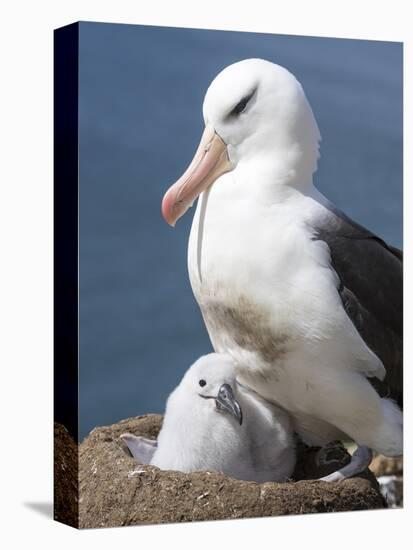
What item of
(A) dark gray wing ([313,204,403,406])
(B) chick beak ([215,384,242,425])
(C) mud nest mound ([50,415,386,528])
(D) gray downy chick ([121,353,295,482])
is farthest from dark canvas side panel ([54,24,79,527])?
(A) dark gray wing ([313,204,403,406])

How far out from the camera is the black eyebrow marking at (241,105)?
707 centimetres

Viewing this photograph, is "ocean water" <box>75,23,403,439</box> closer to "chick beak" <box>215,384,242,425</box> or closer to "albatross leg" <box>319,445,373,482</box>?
"chick beak" <box>215,384,242,425</box>

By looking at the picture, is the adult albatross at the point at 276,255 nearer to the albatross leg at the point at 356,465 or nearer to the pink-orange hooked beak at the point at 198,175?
the pink-orange hooked beak at the point at 198,175

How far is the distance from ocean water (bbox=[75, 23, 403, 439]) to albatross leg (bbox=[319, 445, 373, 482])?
93 centimetres

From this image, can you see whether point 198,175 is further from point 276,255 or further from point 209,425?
point 209,425

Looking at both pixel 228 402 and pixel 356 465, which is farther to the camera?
pixel 356 465

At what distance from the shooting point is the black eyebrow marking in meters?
7.07

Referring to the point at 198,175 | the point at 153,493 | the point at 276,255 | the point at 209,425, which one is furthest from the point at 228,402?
the point at 198,175

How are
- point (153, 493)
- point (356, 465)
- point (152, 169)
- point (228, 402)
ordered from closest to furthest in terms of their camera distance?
point (153, 493)
point (228, 402)
point (152, 169)
point (356, 465)

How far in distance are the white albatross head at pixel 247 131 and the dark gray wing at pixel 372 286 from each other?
0.36 metres

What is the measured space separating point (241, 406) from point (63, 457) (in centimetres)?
92

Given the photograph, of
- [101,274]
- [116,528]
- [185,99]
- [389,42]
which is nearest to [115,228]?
[101,274]

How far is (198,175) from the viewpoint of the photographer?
7117 millimetres

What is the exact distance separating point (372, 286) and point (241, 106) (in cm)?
113
